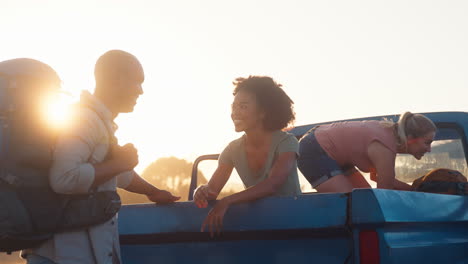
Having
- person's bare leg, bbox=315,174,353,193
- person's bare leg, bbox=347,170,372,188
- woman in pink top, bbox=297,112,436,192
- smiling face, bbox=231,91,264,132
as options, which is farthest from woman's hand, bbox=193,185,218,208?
person's bare leg, bbox=347,170,372,188

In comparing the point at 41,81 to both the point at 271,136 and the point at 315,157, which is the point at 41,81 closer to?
the point at 271,136

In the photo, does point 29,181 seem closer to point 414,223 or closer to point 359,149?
point 414,223

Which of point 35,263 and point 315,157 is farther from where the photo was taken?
point 315,157

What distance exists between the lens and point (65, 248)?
2.47 meters

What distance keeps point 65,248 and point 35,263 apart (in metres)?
0.15

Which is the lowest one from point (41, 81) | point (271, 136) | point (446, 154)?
point (446, 154)

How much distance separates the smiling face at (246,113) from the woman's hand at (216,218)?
0.96 metres

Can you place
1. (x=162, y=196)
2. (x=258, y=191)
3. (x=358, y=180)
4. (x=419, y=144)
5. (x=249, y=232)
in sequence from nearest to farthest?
1. (x=249, y=232)
2. (x=258, y=191)
3. (x=162, y=196)
4. (x=419, y=144)
5. (x=358, y=180)

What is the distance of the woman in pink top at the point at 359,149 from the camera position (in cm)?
412

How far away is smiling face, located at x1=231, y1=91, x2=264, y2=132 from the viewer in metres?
3.62

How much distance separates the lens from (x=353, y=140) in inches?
171

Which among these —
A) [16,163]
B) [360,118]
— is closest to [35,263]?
[16,163]

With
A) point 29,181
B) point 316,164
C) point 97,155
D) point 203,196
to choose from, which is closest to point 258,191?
point 203,196

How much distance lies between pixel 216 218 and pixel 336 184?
1.90m
